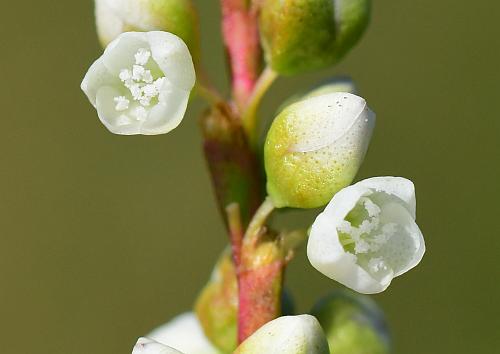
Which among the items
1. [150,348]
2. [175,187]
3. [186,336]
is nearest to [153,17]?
[150,348]

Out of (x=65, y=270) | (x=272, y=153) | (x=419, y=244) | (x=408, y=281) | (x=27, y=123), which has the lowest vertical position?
(x=408, y=281)

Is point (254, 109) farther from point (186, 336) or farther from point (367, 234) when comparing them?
point (186, 336)

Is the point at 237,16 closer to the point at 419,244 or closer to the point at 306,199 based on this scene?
the point at 306,199

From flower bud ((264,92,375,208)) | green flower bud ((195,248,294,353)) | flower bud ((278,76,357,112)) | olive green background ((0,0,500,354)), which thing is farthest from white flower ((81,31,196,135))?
olive green background ((0,0,500,354))

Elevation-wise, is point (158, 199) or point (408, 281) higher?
point (158, 199)

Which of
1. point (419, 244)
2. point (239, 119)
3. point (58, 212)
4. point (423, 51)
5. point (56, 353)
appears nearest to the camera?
point (419, 244)

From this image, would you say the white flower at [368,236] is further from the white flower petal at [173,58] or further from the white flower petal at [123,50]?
the white flower petal at [123,50]

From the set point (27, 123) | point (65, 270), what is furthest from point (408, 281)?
Result: point (27, 123)
